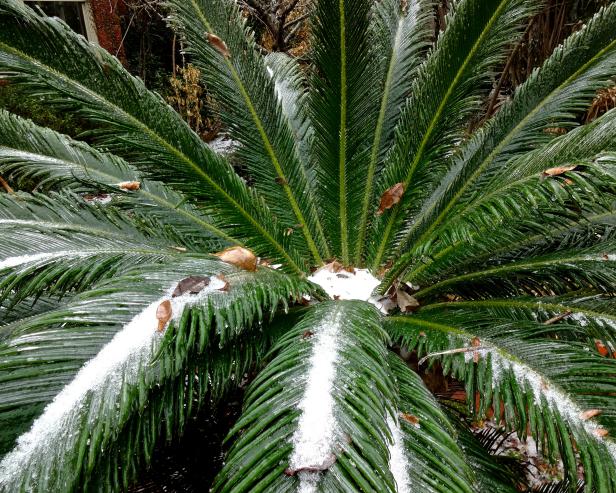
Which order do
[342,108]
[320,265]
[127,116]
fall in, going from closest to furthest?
[127,116], [342,108], [320,265]

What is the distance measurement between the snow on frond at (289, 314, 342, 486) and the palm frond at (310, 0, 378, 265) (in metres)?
1.14

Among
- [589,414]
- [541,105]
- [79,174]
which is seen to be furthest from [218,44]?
[589,414]

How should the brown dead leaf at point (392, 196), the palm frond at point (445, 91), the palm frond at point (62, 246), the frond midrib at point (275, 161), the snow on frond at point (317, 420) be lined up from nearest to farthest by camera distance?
the snow on frond at point (317, 420) < the palm frond at point (62, 246) < the palm frond at point (445, 91) < the brown dead leaf at point (392, 196) < the frond midrib at point (275, 161)

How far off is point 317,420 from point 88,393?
1.19 ft

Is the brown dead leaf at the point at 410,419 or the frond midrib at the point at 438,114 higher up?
the frond midrib at the point at 438,114

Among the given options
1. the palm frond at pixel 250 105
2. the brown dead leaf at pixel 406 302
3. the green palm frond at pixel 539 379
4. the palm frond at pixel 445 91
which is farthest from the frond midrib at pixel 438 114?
the green palm frond at pixel 539 379

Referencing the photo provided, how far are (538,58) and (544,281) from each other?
322cm

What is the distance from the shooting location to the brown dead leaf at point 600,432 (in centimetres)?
78

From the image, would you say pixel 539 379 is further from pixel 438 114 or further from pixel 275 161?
pixel 275 161

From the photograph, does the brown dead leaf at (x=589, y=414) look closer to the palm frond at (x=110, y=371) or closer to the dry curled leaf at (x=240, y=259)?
the palm frond at (x=110, y=371)

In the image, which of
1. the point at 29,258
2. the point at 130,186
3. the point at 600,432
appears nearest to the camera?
the point at 600,432

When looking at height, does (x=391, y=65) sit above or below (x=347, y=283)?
above

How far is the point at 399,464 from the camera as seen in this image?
79 centimetres

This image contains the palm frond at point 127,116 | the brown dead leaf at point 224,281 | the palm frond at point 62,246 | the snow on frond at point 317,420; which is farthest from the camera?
the palm frond at point 127,116
